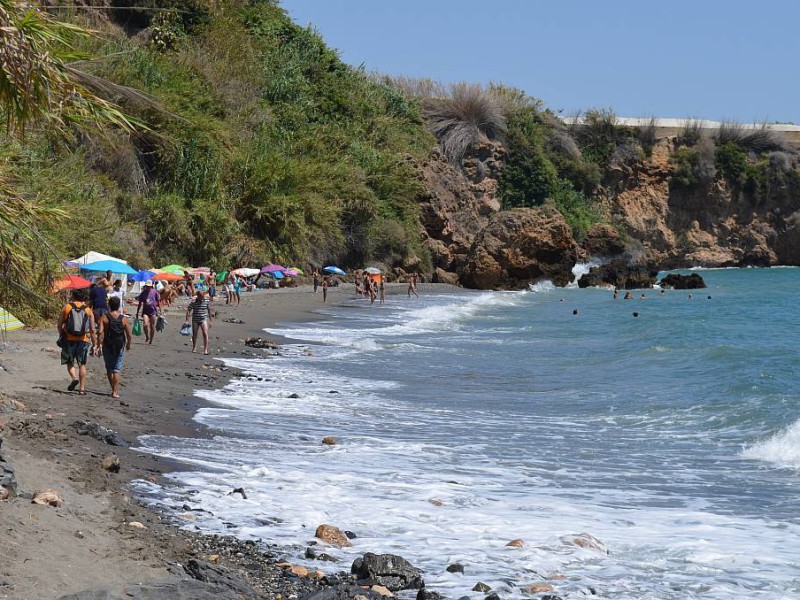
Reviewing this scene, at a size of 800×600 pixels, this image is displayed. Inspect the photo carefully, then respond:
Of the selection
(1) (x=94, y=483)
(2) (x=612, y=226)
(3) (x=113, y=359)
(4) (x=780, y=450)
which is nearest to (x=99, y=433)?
(1) (x=94, y=483)

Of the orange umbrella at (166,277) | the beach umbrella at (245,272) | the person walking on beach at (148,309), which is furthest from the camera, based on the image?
the beach umbrella at (245,272)

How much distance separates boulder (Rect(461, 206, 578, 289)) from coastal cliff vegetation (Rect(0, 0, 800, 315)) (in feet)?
10.5

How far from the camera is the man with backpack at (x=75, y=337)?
11.5 meters

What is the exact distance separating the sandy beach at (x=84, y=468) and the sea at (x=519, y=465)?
39 cm

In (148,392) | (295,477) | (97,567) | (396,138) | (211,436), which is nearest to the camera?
(97,567)

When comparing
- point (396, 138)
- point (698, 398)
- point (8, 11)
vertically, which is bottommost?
point (698, 398)

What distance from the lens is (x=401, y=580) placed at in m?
6.14

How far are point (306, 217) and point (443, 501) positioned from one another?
3615 centimetres

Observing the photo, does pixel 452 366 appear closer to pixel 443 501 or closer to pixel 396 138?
pixel 443 501

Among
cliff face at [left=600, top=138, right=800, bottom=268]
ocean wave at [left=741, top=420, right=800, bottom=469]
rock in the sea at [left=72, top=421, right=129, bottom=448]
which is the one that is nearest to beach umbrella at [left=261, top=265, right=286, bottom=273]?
ocean wave at [left=741, top=420, right=800, bottom=469]

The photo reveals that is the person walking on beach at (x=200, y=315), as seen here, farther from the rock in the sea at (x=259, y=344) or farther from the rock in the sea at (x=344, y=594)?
the rock in the sea at (x=344, y=594)

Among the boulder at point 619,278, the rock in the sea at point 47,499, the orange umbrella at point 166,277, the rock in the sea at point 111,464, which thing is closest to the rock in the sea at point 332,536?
the rock in the sea at point 47,499

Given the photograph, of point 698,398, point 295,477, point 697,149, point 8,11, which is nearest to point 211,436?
point 295,477

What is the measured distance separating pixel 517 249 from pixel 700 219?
3451 centimetres
